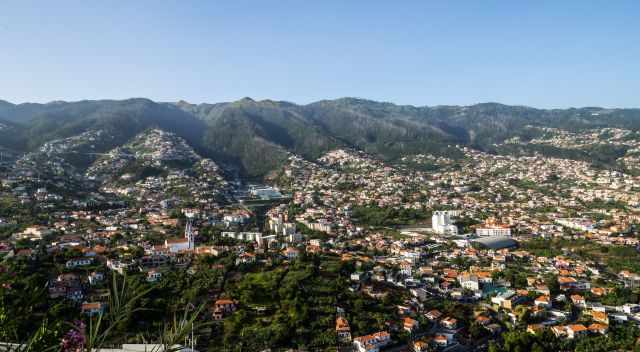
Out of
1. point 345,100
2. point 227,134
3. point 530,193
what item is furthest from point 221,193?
point 345,100

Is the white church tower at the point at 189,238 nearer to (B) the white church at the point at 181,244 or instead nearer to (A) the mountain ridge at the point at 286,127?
(B) the white church at the point at 181,244

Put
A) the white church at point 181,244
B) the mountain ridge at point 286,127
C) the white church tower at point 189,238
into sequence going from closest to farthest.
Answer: the white church at point 181,244 < the white church tower at point 189,238 < the mountain ridge at point 286,127

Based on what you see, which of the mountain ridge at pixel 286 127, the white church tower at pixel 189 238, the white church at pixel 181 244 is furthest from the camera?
the mountain ridge at pixel 286 127

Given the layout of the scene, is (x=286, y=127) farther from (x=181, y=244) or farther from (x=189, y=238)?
(x=181, y=244)

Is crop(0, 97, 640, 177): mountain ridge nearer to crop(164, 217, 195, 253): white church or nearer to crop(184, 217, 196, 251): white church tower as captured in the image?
crop(184, 217, 196, 251): white church tower

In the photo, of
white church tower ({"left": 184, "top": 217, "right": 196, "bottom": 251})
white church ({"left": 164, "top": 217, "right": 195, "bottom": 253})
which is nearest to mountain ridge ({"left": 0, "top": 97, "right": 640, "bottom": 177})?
white church tower ({"left": 184, "top": 217, "right": 196, "bottom": 251})

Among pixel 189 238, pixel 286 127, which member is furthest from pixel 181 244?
pixel 286 127

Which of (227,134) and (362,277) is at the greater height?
(227,134)

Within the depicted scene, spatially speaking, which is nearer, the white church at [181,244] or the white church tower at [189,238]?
the white church at [181,244]

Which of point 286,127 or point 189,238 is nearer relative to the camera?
point 189,238

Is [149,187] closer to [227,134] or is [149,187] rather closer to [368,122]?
[227,134]

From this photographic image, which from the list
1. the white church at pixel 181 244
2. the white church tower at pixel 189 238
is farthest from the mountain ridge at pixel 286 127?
the white church at pixel 181 244
